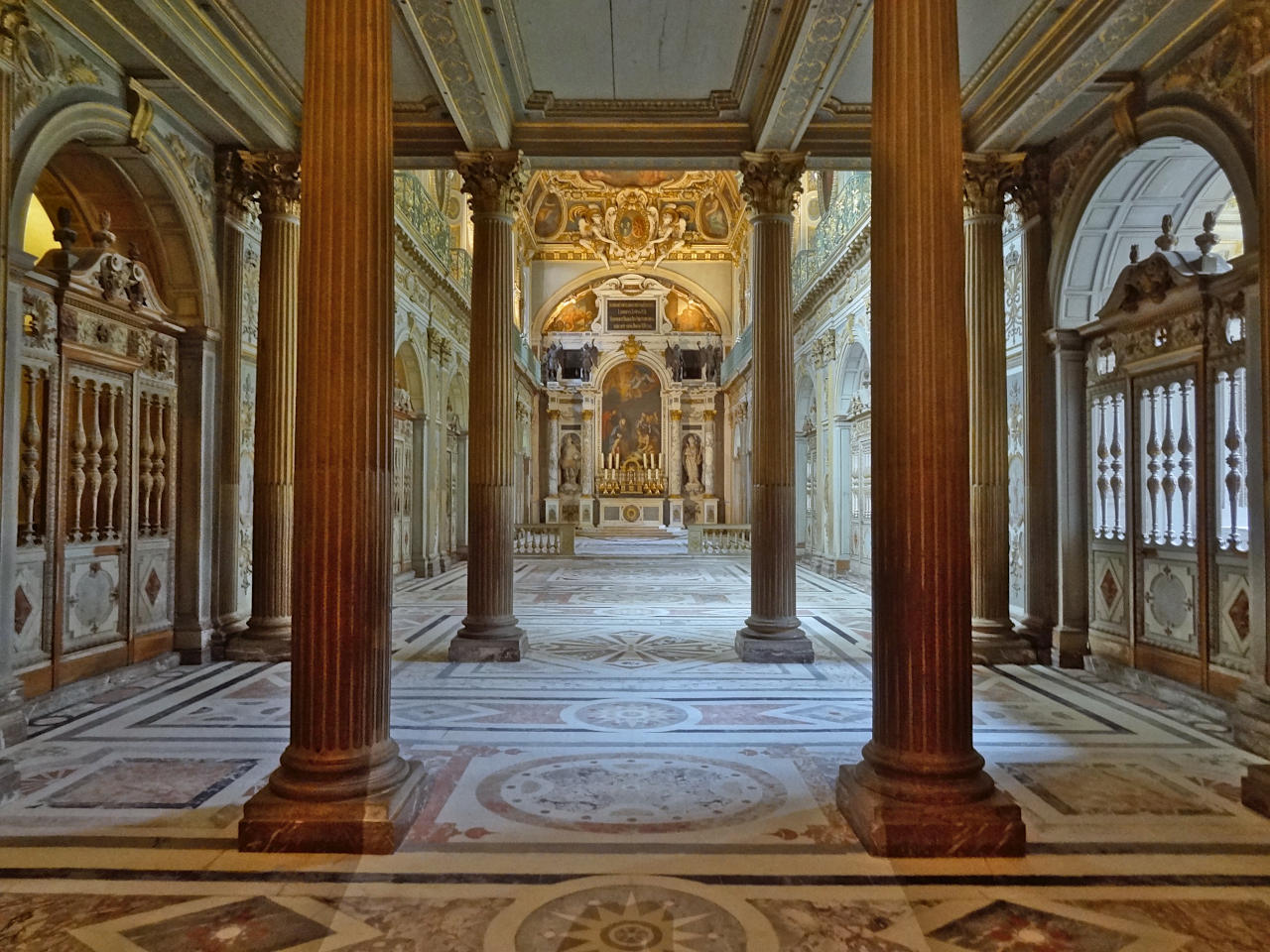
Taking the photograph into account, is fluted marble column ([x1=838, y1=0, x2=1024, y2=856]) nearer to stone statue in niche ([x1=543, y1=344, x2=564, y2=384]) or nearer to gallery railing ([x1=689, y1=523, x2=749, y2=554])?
gallery railing ([x1=689, y1=523, x2=749, y2=554])

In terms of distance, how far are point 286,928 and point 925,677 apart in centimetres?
275

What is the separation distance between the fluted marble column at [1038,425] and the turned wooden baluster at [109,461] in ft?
27.9

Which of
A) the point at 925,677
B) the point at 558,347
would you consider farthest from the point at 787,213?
the point at 558,347

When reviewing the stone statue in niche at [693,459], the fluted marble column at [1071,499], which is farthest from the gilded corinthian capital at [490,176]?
the stone statue in niche at [693,459]

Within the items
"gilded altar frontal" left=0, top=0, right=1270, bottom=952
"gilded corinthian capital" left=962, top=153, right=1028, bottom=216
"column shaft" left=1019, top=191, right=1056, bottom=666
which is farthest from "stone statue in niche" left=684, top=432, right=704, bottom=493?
"gilded corinthian capital" left=962, top=153, right=1028, bottom=216

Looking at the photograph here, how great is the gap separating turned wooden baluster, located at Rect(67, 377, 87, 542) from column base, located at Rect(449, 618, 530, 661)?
129 inches

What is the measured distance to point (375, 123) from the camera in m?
3.76

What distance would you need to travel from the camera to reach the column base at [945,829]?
11.3ft

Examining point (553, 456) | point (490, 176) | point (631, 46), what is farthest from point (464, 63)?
point (553, 456)

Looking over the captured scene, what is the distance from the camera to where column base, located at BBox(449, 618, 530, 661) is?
25.0ft

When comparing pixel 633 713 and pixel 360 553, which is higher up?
pixel 360 553

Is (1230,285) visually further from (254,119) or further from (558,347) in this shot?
(558,347)

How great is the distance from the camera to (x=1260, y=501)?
5145 mm

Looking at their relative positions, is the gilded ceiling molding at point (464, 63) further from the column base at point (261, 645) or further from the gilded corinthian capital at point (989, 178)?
the column base at point (261, 645)
